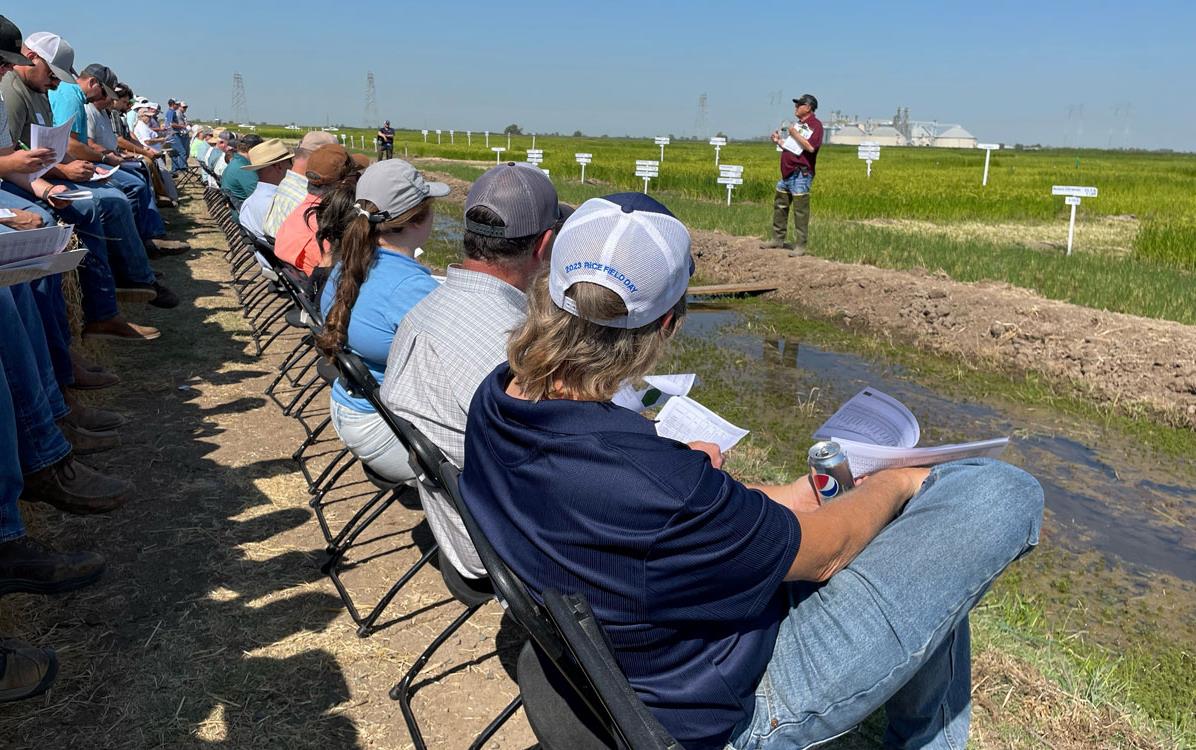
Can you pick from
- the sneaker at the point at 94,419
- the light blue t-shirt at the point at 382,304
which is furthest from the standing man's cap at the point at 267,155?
the light blue t-shirt at the point at 382,304

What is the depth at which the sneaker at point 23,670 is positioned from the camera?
7.04ft

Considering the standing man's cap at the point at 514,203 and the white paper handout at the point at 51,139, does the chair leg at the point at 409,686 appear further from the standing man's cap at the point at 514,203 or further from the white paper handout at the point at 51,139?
the white paper handout at the point at 51,139

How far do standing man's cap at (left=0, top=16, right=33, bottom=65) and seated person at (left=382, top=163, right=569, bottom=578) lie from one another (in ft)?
11.2

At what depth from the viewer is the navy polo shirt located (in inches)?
52.0

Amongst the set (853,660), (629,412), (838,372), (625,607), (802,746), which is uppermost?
(629,412)

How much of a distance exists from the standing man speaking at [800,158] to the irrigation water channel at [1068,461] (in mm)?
4149

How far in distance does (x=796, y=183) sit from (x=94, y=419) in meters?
9.48

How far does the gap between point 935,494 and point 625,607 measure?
2.46 feet

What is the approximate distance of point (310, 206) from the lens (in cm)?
433

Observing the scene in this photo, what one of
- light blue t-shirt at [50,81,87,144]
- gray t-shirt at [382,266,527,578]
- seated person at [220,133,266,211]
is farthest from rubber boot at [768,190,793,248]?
gray t-shirt at [382,266,527,578]

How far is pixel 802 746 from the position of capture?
159 cm

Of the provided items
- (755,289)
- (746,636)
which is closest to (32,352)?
(746,636)

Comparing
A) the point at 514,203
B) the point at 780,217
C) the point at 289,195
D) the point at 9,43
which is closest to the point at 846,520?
the point at 514,203

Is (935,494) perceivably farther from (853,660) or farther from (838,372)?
(838,372)
